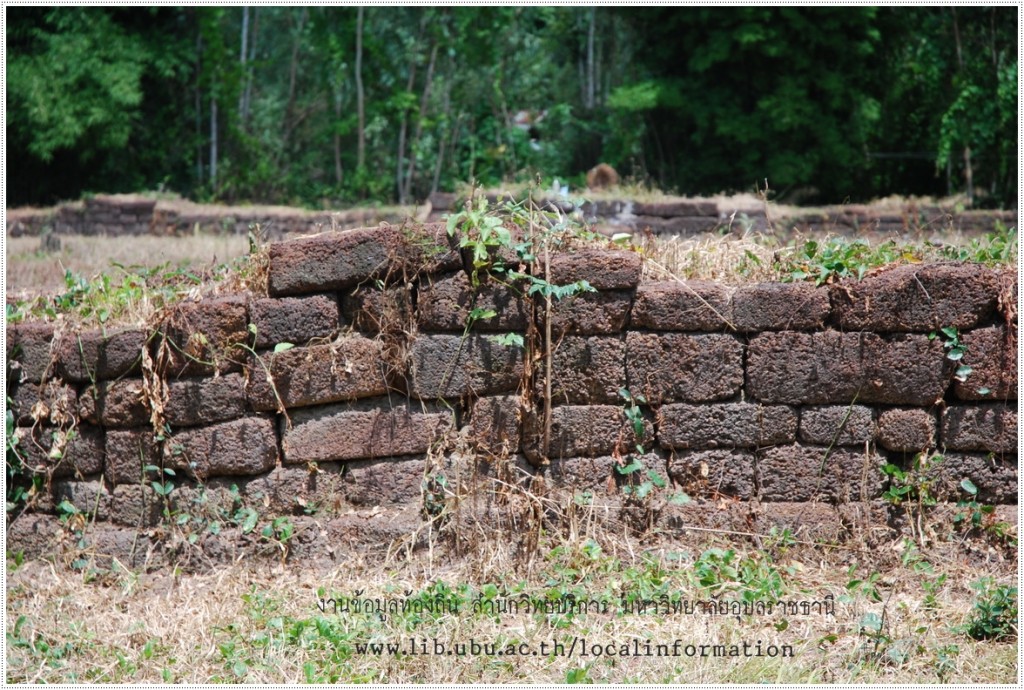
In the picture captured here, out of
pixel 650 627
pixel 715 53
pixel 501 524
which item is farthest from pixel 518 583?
pixel 715 53

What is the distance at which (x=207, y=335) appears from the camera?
4.36 m

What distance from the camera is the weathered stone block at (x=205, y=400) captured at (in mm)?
4371

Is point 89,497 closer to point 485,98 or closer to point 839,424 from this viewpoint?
point 839,424

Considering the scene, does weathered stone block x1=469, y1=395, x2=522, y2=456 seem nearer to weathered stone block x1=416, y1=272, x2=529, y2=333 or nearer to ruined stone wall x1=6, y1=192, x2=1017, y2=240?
weathered stone block x1=416, y1=272, x2=529, y2=333

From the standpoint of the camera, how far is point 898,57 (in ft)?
53.7

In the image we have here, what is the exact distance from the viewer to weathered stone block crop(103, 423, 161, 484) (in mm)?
4445

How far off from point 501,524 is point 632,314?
3.62 feet

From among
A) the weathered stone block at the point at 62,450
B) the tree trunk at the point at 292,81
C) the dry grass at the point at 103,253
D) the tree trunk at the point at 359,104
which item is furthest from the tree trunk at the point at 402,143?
the weathered stone block at the point at 62,450

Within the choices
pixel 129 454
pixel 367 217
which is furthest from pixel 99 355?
pixel 367 217

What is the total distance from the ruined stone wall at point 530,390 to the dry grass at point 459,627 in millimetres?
329

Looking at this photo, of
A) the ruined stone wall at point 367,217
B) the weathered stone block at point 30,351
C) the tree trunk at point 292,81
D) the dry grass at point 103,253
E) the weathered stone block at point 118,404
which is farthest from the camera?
the tree trunk at point 292,81

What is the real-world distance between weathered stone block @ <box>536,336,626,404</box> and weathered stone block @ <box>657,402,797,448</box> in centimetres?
27

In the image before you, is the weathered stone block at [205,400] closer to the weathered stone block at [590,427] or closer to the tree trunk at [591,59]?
the weathered stone block at [590,427]

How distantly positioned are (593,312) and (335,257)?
1.18 meters
